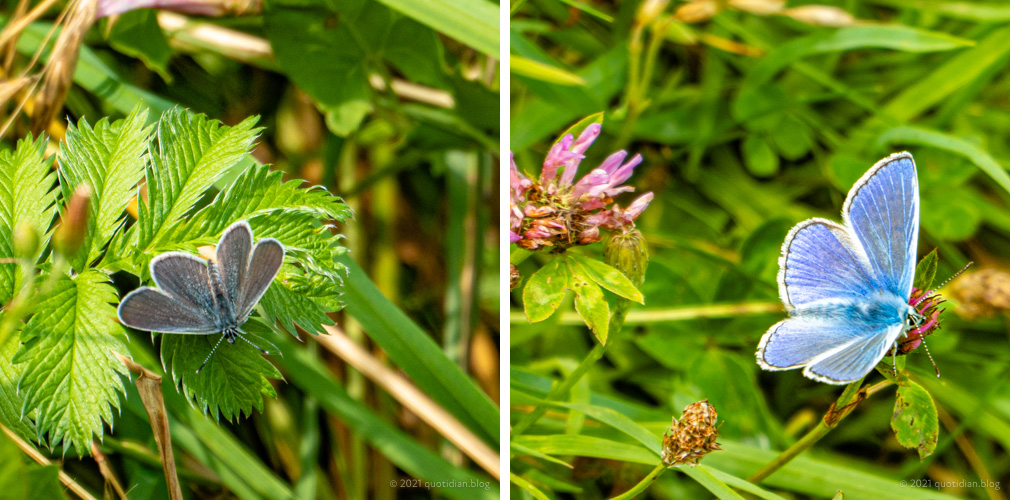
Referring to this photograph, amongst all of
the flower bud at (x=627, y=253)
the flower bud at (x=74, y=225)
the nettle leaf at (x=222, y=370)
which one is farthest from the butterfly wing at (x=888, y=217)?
the flower bud at (x=74, y=225)

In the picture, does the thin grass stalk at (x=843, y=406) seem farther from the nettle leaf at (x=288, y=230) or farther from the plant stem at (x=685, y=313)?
the nettle leaf at (x=288, y=230)

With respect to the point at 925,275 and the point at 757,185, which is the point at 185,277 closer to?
the point at 925,275

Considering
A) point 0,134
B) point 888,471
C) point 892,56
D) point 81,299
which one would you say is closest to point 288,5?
point 0,134

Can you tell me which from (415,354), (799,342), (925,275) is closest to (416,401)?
(415,354)

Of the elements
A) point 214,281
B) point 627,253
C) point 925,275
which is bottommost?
point 214,281

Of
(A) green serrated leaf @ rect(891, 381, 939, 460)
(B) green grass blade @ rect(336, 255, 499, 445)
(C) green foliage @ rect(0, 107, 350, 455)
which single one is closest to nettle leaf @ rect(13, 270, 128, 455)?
(C) green foliage @ rect(0, 107, 350, 455)

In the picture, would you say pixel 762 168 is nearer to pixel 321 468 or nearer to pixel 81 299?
pixel 321 468

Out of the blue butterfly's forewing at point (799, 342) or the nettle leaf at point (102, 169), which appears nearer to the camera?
the blue butterfly's forewing at point (799, 342)
